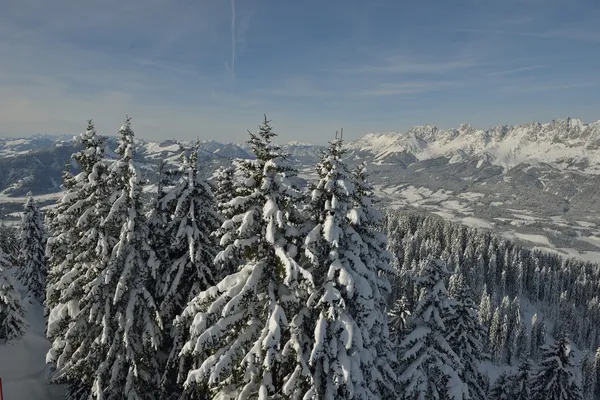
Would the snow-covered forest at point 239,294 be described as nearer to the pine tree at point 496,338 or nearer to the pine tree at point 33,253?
the pine tree at point 33,253

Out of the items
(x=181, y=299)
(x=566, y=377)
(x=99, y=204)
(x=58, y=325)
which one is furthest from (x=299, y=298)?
(x=566, y=377)

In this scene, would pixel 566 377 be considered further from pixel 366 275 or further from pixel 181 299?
pixel 181 299

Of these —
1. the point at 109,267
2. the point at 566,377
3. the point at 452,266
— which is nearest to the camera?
the point at 109,267

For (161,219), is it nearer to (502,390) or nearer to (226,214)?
(226,214)

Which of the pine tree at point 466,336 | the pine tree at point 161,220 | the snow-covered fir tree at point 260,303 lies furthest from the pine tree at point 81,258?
the pine tree at point 466,336

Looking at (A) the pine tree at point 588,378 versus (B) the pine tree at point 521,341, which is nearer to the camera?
(A) the pine tree at point 588,378
